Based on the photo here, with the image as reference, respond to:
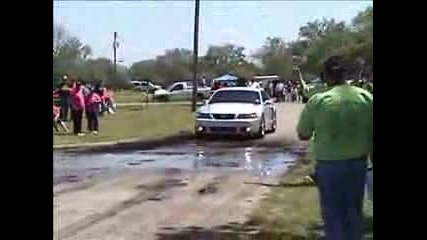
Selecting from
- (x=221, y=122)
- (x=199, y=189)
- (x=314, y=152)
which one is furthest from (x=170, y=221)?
(x=221, y=122)

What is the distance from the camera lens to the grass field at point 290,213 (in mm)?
5629

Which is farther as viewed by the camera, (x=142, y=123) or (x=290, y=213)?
(x=142, y=123)

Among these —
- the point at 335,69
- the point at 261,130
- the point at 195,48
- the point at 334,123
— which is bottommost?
the point at 261,130

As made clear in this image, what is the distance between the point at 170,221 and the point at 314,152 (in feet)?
9.56

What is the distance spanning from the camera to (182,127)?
1596 centimetres

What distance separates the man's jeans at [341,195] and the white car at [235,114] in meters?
10.3

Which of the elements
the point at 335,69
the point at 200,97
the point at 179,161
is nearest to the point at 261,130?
the point at 200,97

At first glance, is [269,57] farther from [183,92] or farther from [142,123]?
[142,123]

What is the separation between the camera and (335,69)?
3713mm

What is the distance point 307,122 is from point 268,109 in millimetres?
10849

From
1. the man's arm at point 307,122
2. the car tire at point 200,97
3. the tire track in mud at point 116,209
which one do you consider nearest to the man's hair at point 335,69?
the man's arm at point 307,122
